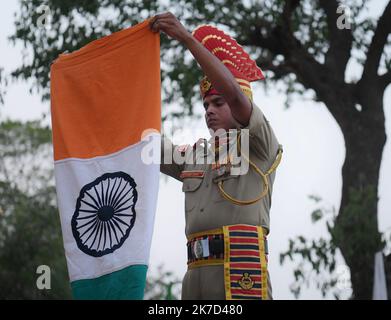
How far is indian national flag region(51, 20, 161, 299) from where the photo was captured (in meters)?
4.25

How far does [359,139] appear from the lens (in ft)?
39.0

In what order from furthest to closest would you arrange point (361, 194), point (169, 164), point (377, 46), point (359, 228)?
point (377, 46), point (361, 194), point (359, 228), point (169, 164)

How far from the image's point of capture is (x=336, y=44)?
40.7ft

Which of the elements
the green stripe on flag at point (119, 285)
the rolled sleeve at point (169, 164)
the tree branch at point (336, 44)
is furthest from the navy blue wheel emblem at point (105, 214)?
the tree branch at point (336, 44)

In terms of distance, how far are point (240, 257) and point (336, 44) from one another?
8537 millimetres

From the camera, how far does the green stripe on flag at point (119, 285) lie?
4.18m

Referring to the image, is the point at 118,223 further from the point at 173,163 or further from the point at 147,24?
the point at 147,24

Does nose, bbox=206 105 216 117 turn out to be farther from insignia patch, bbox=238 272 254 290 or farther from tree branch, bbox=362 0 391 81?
tree branch, bbox=362 0 391 81

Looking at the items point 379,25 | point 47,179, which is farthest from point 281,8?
point 47,179

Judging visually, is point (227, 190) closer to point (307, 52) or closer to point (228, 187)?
point (228, 187)

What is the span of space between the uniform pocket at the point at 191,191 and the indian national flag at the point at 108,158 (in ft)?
0.84

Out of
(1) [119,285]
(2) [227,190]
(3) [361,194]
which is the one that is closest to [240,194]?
(2) [227,190]

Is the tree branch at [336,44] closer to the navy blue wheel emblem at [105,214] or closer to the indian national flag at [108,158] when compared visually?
the indian national flag at [108,158]
